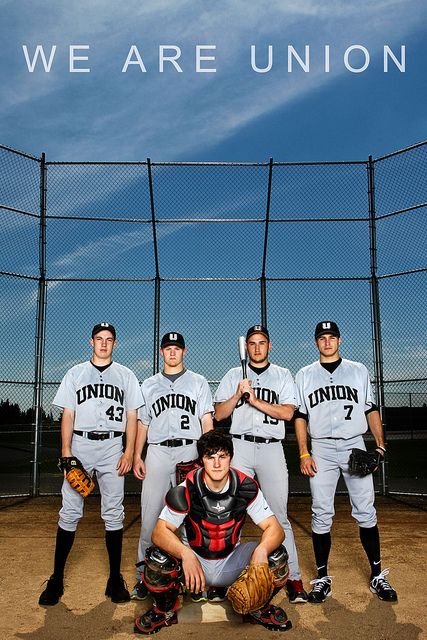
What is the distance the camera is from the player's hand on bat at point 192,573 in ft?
10.9

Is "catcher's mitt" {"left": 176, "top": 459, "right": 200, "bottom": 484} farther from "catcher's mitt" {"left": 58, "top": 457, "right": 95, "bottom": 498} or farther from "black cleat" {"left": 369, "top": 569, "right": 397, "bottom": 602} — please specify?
"black cleat" {"left": 369, "top": 569, "right": 397, "bottom": 602}

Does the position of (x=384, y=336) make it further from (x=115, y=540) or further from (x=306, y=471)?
(x=115, y=540)

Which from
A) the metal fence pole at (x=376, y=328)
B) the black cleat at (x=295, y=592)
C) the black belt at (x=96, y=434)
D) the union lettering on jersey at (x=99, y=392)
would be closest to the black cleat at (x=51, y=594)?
the black belt at (x=96, y=434)

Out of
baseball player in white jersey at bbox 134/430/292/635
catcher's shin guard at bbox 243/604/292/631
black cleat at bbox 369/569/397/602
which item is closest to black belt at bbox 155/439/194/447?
baseball player in white jersey at bbox 134/430/292/635

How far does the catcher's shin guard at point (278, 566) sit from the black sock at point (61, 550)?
159 centimetres

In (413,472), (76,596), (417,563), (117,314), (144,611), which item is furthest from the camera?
(413,472)

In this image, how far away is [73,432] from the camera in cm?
449

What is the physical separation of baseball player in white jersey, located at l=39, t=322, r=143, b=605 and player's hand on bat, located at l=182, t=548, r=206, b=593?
1065 mm

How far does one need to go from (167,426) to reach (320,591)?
1656 millimetres

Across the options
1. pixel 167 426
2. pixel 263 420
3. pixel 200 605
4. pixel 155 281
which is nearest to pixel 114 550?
pixel 200 605

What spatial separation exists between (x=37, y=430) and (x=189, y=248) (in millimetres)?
3549

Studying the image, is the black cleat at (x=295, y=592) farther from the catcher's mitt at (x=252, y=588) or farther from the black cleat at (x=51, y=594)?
the black cleat at (x=51, y=594)

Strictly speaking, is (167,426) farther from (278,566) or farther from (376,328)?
(376,328)

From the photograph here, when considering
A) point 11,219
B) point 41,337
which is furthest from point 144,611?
point 11,219
